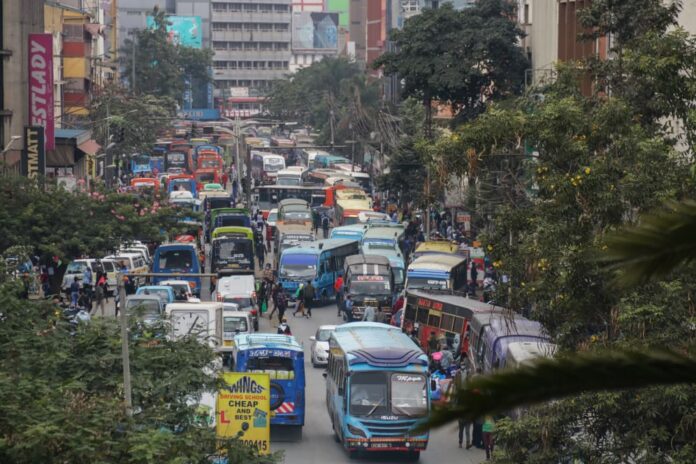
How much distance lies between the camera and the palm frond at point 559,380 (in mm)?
2750

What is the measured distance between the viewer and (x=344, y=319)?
1735 inches

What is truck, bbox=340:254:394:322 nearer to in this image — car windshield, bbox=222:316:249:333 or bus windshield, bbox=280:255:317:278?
bus windshield, bbox=280:255:317:278

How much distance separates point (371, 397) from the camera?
24.8 metres

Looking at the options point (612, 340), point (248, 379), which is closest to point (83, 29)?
point (248, 379)

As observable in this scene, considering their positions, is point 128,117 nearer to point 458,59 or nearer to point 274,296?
A: point 458,59

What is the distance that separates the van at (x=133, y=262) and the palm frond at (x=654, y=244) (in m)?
44.4

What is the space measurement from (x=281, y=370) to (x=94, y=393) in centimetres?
939

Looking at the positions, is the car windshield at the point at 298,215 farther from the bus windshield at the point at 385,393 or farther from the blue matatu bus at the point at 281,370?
the bus windshield at the point at 385,393

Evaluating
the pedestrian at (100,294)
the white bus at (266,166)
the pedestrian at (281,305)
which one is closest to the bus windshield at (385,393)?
the pedestrian at (281,305)

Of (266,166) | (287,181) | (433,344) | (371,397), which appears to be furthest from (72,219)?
(266,166)

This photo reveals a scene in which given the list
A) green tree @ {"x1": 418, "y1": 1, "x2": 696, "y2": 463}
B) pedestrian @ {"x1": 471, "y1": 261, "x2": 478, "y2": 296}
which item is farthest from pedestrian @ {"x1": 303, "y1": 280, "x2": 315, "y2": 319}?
green tree @ {"x1": 418, "y1": 1, "x2": 696, "y2": 463}

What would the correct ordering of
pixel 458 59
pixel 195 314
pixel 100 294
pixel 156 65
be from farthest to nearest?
pixel 156 65
pixel 458 59
pixel 100 294
pixel 195 314

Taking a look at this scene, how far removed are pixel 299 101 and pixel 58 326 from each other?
4782 inches

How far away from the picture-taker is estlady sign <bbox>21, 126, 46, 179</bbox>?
161 feet
